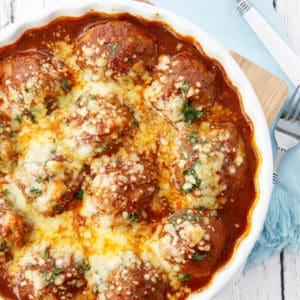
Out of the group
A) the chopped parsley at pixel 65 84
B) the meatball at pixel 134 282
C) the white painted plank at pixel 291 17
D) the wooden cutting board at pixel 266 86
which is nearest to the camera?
the meatball at pixel 134 282

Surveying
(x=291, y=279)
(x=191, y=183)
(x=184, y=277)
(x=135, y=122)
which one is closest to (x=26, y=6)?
(x=135, y=122)

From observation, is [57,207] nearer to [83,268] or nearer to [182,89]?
[83,268]

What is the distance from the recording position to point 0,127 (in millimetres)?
3617

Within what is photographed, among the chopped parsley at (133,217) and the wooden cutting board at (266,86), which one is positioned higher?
the wooden cutting board at (266,86)

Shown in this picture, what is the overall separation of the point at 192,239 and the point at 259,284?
1147mm

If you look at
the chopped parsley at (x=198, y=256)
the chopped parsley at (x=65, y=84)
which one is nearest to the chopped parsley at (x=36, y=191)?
the chopped parsley at (x=65, y=84)

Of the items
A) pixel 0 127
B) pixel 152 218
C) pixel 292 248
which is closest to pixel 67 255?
pixel 152 218

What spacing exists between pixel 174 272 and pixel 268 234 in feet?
2.96

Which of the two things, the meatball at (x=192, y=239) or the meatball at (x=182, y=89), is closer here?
the meatball at (x=192, y=239)

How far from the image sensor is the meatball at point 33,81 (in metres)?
3.56

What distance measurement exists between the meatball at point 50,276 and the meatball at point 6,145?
1.89ft

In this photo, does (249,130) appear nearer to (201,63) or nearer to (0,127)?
(201,63)

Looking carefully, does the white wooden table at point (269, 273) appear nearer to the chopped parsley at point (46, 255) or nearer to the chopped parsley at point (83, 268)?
the chopped parsley at point (83, 268)

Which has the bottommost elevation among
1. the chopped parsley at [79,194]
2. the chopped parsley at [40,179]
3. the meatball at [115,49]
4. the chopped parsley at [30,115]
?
the chopped parsley at [79,194]
